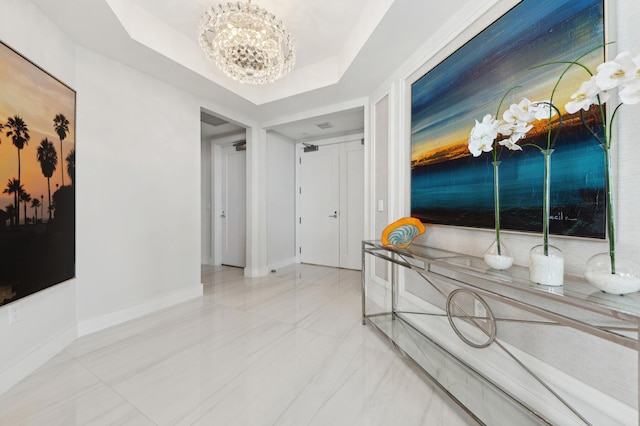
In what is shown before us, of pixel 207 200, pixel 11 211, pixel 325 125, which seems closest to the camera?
pixel 11 211

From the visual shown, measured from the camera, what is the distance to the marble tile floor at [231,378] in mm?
1227

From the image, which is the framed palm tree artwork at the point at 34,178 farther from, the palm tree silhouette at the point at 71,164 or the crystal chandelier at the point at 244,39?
the crystal chandelier at the point at 244,39

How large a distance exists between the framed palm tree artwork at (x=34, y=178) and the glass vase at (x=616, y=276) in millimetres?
2798

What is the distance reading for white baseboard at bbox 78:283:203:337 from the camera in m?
2.03

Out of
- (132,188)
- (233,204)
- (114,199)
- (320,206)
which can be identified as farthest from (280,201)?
(114,199)

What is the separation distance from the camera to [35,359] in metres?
1.57

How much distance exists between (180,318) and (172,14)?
2713 mm

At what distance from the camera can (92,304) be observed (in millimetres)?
2049

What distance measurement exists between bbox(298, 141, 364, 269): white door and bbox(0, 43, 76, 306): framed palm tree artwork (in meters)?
3.22

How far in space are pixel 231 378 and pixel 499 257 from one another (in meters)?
1.68

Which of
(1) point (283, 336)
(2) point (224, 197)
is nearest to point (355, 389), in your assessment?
(1) point (283, 336)

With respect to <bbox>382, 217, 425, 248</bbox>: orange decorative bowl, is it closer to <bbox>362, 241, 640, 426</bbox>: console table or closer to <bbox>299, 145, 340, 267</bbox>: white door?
<bbox>362, 241, 640, 426</bbox>: console table

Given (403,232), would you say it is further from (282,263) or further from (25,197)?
(282,263)

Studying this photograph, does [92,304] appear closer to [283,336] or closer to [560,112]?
[283,336]
